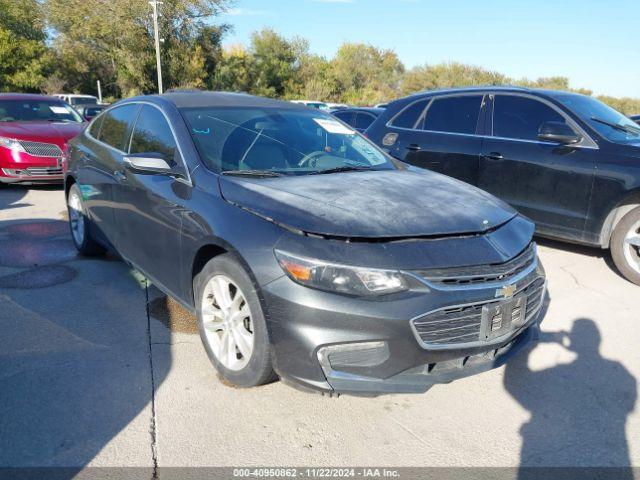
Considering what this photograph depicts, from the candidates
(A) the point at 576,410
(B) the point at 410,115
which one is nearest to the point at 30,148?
(B) the point at 410,115

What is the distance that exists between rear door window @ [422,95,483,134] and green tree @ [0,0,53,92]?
123 feet

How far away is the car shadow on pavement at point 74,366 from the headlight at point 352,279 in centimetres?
112

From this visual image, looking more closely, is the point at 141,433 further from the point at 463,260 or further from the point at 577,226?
the point at 577,226

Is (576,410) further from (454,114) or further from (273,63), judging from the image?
(273,63)

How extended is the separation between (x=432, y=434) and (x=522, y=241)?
3.85 ft

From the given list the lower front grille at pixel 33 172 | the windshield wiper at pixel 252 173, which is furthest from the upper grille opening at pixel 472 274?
the lower front grille at pixel 33 172

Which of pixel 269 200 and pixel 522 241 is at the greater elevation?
pixel 269 200

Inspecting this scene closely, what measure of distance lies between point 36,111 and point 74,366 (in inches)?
316

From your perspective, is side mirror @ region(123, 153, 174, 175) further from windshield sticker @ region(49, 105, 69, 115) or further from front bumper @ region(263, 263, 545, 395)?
windshield sticker @ region(49, 105, 69, 115)

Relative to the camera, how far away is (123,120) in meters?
4.52

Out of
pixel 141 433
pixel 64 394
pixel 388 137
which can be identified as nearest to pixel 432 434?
pixel 141 433

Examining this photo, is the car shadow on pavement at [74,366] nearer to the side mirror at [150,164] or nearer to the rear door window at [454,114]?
the side mirror at [150,164]

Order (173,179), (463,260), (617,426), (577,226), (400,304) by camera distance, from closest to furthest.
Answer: (400,304), (463,260), (617,426), (173,179), (577,226)

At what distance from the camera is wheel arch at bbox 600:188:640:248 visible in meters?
4.93
